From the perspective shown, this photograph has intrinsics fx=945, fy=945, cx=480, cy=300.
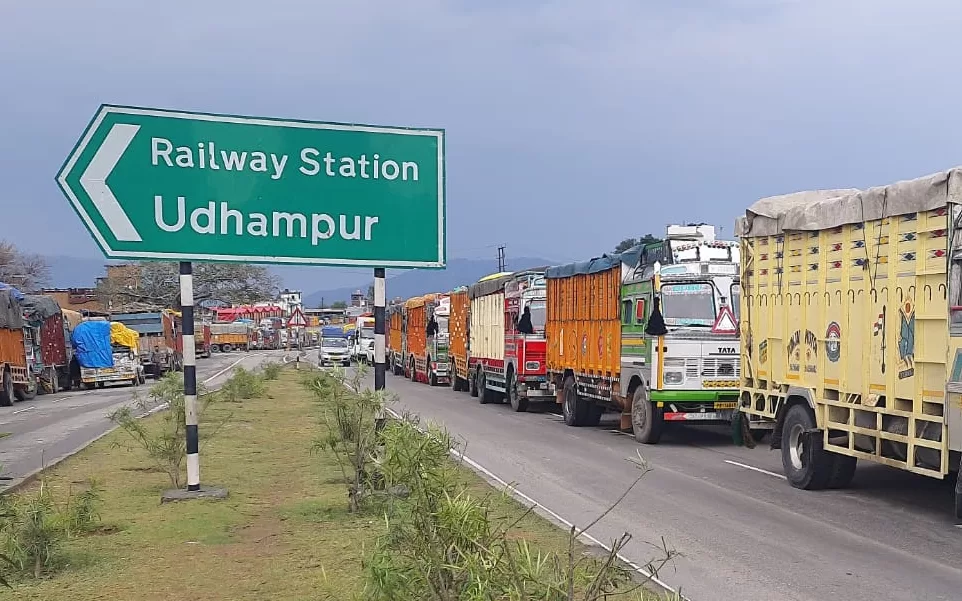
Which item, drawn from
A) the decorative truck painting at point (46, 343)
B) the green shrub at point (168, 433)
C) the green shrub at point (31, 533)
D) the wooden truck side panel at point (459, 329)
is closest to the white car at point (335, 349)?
the decorative truck painting at point (46, 343)

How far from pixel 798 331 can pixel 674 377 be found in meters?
4.40

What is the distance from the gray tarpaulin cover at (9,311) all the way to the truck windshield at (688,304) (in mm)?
23596

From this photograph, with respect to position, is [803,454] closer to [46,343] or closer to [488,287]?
[488,287]

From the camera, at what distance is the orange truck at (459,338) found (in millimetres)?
31759

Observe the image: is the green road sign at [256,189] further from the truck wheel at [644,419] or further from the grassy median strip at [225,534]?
the truck wheel at [644,419]

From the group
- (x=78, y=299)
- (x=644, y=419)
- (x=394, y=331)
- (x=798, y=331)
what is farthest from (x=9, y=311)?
(x=78, y=299)

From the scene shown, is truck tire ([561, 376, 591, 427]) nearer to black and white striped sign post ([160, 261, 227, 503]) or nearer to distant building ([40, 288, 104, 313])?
black and white striped sign post ([160, 261, 227, 503])

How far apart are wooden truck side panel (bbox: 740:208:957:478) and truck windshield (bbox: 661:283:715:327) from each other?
3.01 metres

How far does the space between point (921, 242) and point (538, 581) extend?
7.35m

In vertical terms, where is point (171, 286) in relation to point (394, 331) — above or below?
above

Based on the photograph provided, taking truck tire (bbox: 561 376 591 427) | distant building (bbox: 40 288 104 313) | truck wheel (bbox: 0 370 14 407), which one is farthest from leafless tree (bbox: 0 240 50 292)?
truck tire (bbox: 561 376 591 427)

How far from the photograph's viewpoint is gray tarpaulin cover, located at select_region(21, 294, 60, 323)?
113 ft

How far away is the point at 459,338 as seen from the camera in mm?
33406

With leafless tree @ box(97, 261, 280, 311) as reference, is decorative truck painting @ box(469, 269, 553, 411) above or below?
below
